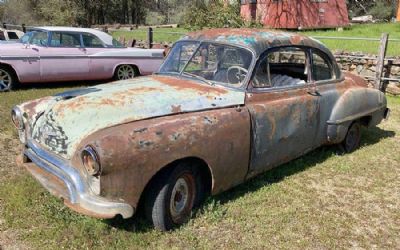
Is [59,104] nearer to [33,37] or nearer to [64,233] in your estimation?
[64,233]

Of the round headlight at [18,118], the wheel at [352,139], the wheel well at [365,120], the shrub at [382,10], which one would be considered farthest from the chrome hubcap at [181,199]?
the shrub at [382,10]

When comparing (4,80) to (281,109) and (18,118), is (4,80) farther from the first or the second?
(281,109)

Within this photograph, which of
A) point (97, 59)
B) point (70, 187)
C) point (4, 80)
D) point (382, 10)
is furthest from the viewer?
point (382, 10)

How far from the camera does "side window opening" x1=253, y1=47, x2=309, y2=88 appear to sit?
4.50m

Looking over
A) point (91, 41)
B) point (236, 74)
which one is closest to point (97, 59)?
point (91, 41)

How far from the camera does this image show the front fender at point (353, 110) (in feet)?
17.4

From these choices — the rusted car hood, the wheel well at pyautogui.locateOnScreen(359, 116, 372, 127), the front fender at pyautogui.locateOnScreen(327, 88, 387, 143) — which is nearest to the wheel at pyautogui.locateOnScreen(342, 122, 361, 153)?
the wheel well at pyautogui.locateOnScreen(359, 116, 372, 127)

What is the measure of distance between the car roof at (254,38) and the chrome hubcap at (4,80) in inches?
229

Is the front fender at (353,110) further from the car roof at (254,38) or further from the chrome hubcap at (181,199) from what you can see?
the chrome hubcap at (181,199)

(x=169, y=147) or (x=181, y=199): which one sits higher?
(x=169, y=147)

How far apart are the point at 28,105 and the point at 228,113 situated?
1.99 meters

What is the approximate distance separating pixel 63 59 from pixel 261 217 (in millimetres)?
7212

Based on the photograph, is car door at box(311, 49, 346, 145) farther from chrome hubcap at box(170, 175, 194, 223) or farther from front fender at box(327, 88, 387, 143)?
chrome hubcap at box(170, 175, 194, 223)

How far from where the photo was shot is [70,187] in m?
3.30
